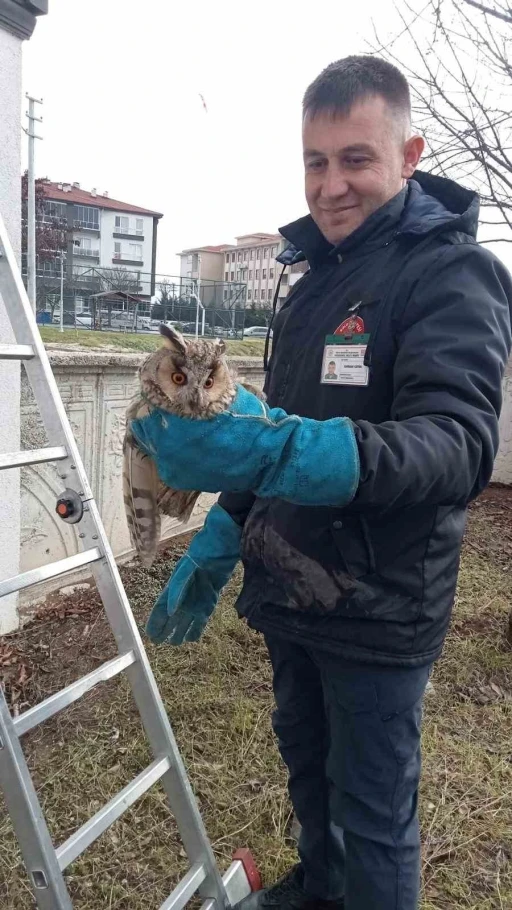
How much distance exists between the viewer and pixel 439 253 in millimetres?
1274

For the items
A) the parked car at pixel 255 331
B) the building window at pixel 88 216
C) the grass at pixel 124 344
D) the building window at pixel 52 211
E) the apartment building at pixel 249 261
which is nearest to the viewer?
the grass at pixel 124 344

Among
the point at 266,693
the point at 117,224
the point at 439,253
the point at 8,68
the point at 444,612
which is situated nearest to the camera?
the point at 439,253

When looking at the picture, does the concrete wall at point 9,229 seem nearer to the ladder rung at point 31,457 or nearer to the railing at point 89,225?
the ladder rung at point 31,457

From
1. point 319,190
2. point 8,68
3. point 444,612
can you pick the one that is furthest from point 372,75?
point 8,68

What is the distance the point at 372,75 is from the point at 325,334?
0.57 m

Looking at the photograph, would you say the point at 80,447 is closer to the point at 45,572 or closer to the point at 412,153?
the point at 45,572

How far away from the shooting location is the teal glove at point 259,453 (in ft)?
3.43

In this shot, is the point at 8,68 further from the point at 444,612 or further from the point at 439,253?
the point at 444,612

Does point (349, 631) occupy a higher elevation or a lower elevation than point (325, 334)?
lower

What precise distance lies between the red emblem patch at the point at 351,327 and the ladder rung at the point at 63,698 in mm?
1109

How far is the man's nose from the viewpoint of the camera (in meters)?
1.39

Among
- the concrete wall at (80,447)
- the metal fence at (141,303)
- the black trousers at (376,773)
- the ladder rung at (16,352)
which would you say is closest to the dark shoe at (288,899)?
the black trousers at (376,773)

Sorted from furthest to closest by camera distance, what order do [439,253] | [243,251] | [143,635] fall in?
1. [243,251]
2. [143,635]
3. [439,253]

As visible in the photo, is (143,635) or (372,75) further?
→ (143,635)
